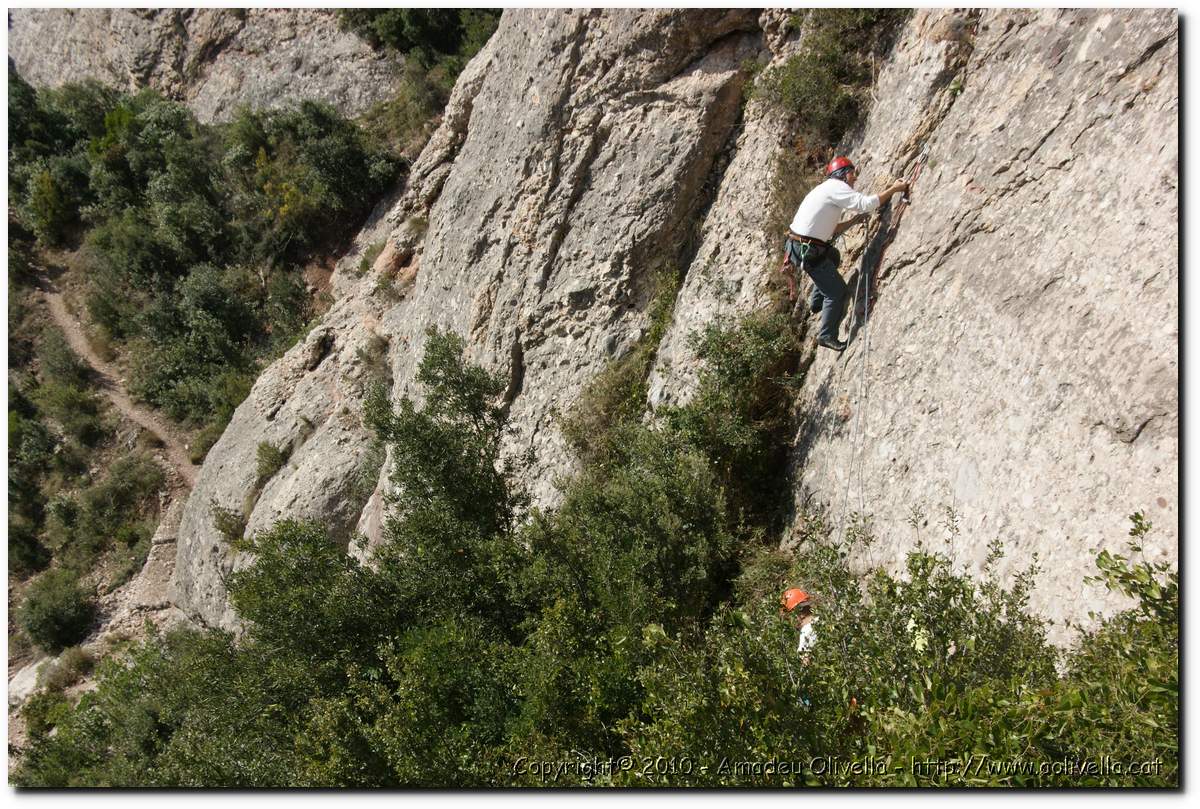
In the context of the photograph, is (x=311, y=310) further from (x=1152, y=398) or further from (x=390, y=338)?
(x=1152, y=398)

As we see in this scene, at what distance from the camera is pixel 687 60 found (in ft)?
38.5

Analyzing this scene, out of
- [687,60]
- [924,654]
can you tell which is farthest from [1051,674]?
[687,60]

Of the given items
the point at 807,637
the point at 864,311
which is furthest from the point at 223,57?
the point at 807,637

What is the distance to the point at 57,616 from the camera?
2006cm

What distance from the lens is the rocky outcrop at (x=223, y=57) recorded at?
25250mm

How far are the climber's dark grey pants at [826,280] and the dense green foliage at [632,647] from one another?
0.72 m

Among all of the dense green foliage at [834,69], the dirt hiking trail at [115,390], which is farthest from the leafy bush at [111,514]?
the dense green foliage at [834,69]

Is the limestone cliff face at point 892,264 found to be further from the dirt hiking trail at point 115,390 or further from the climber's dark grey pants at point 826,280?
the dirt hiking trail at point 115,390

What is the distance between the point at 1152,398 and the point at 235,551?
627 inches

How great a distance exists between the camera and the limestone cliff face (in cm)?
564

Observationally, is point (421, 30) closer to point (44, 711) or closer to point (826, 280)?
point (826, 280)

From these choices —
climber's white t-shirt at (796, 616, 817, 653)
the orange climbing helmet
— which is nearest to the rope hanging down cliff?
the orange climbing helmet

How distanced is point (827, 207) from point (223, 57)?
90.3ft

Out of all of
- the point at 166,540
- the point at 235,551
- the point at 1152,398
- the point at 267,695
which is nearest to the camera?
the point at 1152,398
